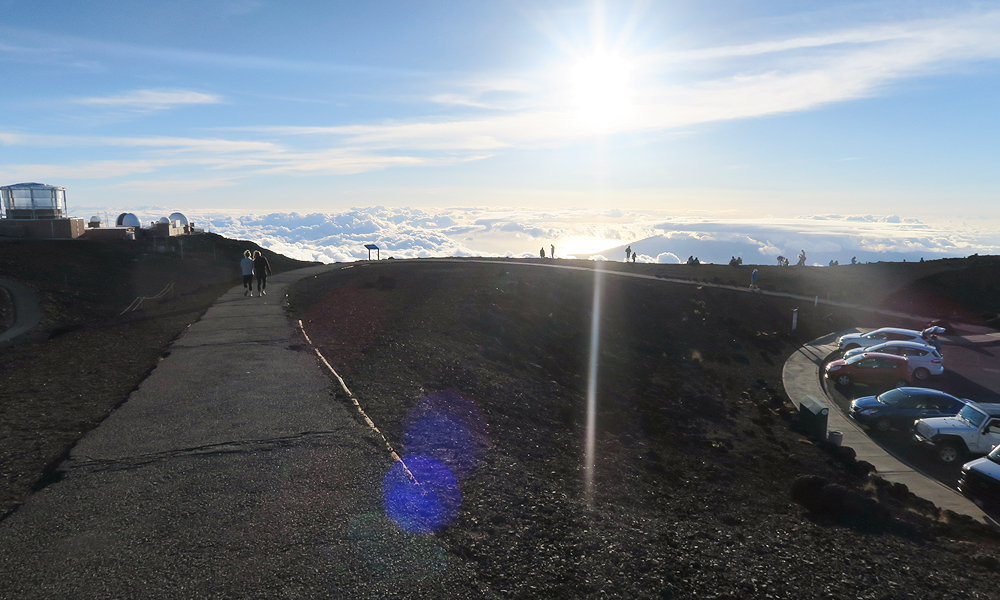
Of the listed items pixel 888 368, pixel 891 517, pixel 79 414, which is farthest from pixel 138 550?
pixel 888 368

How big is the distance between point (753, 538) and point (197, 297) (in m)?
21.5

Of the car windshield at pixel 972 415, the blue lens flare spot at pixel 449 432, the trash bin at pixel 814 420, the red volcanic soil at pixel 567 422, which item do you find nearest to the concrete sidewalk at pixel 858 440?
the trash bin at pixel 814 420

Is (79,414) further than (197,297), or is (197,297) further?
(197,297)

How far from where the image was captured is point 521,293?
29.5 meters

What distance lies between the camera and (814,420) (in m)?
15.5

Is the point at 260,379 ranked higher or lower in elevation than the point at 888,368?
higher

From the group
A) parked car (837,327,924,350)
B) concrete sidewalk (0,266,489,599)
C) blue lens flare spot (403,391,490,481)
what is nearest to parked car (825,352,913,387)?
parked car (837,327,924,350)

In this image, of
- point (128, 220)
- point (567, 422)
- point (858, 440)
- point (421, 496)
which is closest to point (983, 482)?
point (858, 440)

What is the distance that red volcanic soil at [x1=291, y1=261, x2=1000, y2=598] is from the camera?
6.34 meters

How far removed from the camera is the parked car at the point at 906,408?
15742mm

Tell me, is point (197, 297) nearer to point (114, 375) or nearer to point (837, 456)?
point (114, 375)

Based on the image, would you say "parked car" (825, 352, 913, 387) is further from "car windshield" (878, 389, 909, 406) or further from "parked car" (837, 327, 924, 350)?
"car windshield" (878, 389, 909, 406)

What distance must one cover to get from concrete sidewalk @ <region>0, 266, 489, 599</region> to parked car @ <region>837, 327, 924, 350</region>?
2506 cm

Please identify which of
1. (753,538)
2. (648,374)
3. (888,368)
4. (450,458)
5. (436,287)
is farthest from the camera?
(436,287)
